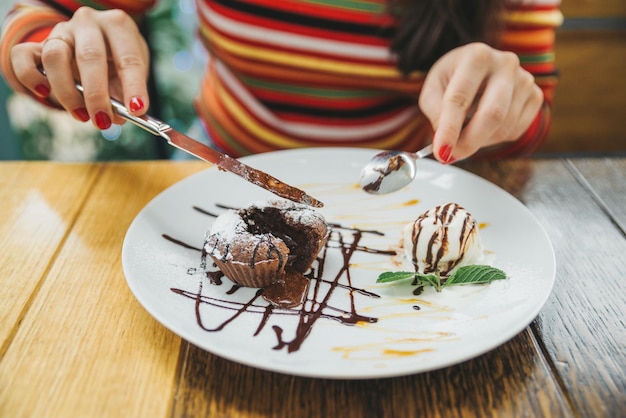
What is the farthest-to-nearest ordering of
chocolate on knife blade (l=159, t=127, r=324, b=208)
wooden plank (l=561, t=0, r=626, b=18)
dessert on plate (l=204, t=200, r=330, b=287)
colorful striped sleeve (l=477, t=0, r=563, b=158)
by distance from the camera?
wooden plank (l=561, t=0, r=626, b=18), colorful striped sleeve (l=477, t=0, r=563, b=158), chocolate on knife blade (l=159, t=127, r=324, b=208), dessert on plate (l=204, t=200, r=330, b=287)

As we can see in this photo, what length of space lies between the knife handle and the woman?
2 cm

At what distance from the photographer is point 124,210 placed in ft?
4.04

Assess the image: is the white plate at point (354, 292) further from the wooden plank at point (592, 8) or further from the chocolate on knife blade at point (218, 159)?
the wooden plank at point (592, 8)

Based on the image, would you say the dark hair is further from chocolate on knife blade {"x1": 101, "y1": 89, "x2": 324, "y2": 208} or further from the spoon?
chocolate on knife blade {"x1": 101, "y1": 89, "x2": 324, "y2": 208}

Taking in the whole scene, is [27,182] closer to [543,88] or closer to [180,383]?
[180,383]

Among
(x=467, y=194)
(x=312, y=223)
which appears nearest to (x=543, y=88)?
(x=467, y=194)

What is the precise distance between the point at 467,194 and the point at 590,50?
159 centimetres

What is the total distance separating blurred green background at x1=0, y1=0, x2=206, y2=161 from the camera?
7.95 ft

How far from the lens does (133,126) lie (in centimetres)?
249

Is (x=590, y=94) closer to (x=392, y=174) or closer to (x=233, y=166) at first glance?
(x=392, y=174)

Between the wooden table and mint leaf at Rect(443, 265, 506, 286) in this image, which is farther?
mint leaf at Rect(443, 265, 506, 286)

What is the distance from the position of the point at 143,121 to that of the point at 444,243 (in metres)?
0.59

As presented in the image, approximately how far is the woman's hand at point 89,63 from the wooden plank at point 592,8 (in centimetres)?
185

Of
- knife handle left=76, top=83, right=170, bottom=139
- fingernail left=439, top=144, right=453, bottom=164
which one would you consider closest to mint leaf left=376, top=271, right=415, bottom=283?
fingernail left=439, top=144, right=453, bottom=164
